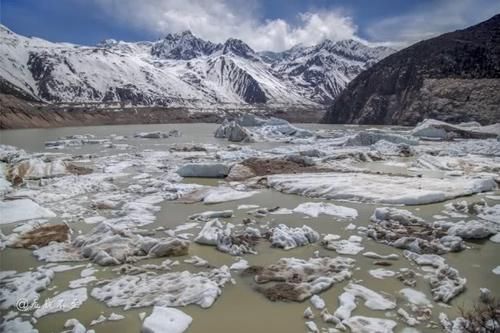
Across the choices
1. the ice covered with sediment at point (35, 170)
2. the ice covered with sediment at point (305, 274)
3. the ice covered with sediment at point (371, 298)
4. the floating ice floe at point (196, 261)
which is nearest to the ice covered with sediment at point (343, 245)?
the ice covered with sediment at point (305, 274)

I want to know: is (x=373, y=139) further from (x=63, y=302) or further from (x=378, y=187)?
(x=63, y=302)

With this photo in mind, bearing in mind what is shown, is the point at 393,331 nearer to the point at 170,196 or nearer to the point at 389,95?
the point at 170,196

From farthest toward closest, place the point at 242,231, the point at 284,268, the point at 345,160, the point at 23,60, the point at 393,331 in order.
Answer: the point at 23,60
the point at 345,160
the point at 242,231
the point at 284,268
the point at 393,331

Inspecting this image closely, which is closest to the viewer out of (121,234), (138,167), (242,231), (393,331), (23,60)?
(393,331)

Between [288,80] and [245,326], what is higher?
[288,80]

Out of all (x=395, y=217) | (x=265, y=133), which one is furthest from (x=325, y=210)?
(x=265, y=133)

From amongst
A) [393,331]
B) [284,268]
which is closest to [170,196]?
[284,268]

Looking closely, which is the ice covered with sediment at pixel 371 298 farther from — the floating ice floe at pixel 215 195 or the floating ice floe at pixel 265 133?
the floating ice floe at pixel 265 133

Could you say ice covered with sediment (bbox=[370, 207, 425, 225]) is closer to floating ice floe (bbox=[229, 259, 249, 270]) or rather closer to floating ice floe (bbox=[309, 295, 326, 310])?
floating ice floe (bbox=[229, 259, 249, 270])
